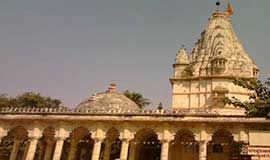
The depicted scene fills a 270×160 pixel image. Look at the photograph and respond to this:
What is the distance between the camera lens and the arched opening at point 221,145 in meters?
22.3

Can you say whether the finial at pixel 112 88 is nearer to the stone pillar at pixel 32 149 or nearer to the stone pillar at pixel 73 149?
the stone pillar at pixel 73 149

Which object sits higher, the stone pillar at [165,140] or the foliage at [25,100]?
the foliage at [25,100]

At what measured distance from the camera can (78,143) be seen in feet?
85.5

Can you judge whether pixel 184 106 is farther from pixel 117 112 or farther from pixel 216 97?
pixel 117 112

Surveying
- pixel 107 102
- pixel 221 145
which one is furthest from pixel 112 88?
pixel 221 145

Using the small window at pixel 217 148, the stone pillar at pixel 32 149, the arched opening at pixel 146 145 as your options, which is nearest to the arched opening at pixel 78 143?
the stone pillar at pixel 32 149

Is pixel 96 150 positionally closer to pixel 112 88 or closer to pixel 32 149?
pixel 32 149

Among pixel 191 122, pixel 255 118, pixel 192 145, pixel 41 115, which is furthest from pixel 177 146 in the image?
pixel 41 115

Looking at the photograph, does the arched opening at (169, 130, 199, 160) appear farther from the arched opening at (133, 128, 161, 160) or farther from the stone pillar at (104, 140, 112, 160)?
the stone pillar at (104, 140, 112, 160)

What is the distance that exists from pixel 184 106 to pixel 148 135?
8.41 meters

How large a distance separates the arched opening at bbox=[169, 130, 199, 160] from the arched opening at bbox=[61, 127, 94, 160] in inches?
254

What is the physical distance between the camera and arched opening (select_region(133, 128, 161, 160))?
22.8m

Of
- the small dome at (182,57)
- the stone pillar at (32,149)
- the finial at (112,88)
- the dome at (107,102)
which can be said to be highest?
the small dome at (182,57)

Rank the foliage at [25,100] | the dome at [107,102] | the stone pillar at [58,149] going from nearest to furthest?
the stone pillar at [58,149], the dome at [107,102], the foliage at [25,100]
